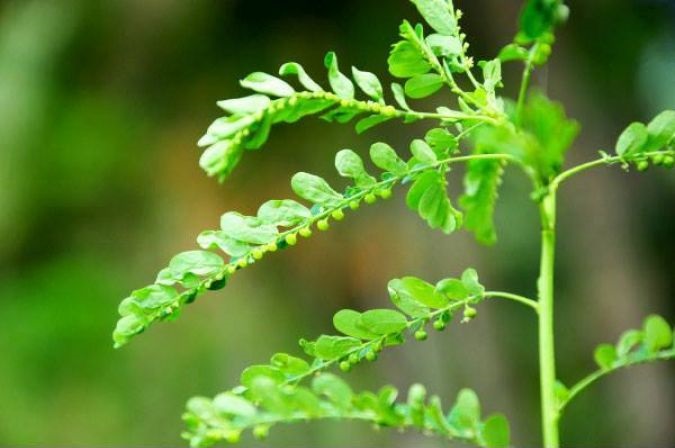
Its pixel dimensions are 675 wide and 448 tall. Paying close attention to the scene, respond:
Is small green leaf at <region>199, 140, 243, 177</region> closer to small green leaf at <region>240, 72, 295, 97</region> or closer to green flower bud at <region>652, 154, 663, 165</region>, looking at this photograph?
small green leaf at <region>240, 72, 295, 97</region>

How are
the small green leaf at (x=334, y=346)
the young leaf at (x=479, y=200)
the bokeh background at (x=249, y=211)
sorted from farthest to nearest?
1. the bokeh background at (x=249, y=211)
2. the small green leaf at (x=334, y=346)
3. the young leaf at (x=479, y=200)

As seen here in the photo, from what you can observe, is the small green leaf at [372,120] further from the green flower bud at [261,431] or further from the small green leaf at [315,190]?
the green flower bud at [261,431]

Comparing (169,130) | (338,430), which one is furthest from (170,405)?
(169,130)

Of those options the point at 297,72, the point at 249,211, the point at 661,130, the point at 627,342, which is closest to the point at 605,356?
the point at 627,342

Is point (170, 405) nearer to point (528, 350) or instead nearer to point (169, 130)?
point (169, 130)

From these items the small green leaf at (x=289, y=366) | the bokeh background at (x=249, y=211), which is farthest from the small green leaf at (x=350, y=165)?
the bokeh background at (x=249, y=211)

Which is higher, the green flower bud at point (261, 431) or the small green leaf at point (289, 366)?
the small green leaf at point (289, 366)

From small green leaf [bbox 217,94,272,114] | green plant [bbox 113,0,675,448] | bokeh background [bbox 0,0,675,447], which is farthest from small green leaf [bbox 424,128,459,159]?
bokeh background [bbox 0,0,675,447]
